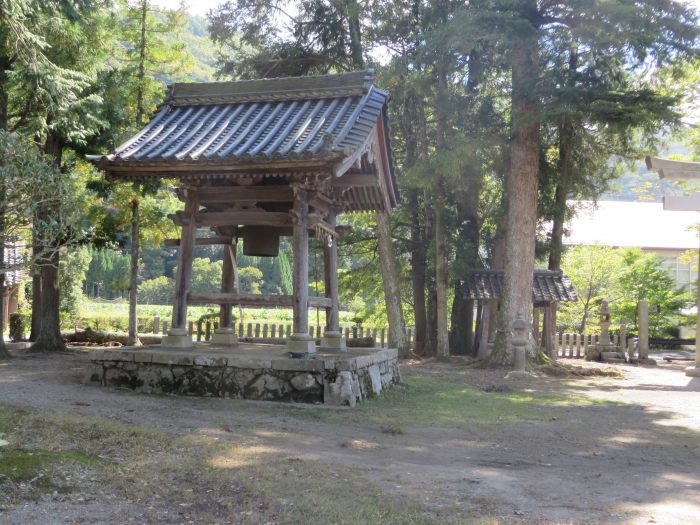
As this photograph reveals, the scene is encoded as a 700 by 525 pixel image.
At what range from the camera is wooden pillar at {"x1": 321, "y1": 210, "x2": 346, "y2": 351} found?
1066cm

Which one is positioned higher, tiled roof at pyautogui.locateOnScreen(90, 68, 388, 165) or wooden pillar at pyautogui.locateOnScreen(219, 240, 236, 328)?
tiled roof at pyautogui.locateOnScreen(90, 68, 388, 165)

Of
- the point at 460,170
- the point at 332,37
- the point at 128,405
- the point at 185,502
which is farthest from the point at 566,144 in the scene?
the point at 185,502

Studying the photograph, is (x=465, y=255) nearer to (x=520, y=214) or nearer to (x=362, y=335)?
(x=520, y=214)

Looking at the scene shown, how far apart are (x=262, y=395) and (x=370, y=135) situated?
3.93 meters

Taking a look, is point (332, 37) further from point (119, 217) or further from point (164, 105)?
point (164, 105)

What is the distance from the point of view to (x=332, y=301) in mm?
10789

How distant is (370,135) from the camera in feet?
29.9

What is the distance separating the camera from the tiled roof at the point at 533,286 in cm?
1744

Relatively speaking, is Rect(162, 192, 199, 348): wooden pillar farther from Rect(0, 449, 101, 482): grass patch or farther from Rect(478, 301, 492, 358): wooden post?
Rect(478, 301, 492, 358): wooden post

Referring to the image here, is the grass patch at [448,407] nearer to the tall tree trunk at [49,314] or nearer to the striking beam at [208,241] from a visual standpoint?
the striking beam at [208,241]

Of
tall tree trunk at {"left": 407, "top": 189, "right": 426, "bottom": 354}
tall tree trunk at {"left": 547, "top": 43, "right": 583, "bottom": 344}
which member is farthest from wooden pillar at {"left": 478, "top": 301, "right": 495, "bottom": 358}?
A: tall tree trunk at {"left": 407, "top": 189, "right": 426, "bottom": 354}

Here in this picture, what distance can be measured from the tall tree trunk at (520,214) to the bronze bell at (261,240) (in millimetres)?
6594

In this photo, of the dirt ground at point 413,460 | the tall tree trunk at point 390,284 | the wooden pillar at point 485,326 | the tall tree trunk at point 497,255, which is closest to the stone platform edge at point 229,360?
the dirt ground at point 413,460

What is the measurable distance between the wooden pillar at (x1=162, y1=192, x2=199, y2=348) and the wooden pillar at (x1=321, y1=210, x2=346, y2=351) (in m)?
2.23
